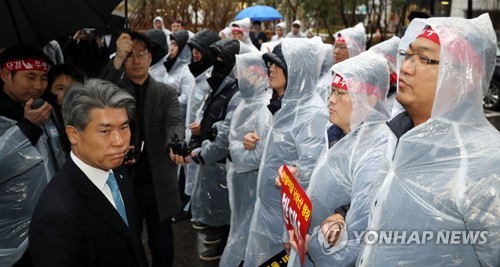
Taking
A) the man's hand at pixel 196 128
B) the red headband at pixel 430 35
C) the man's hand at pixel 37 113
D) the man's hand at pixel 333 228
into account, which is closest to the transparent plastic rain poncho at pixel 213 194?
the man's hand at pixel 196 128

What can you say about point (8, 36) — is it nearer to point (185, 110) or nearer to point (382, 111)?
point (382, 111)

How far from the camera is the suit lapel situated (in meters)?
1.88

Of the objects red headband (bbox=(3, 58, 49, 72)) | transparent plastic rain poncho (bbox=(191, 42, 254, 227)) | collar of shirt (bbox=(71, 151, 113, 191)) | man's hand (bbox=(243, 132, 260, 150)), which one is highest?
red headband (bbox=(3, 58, 49, 72))

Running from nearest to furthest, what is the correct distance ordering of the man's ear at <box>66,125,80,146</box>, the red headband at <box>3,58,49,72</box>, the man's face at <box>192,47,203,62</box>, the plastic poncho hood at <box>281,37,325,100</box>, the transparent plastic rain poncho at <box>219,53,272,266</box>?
the man's ear at <box>66,125,80,146</box>, the red headband at <box>3,58,49,72</box>, the plastic poncho hood at <box>281,37,325,100</box>, the transparent plastic rain poncho at <box>219,53,272,266</box>, the man's face at <box>192,47,203,62</box>

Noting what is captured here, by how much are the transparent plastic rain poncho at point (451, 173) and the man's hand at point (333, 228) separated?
→ 0.33m

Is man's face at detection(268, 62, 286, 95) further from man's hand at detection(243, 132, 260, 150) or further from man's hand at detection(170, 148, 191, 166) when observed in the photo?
man's hand at detection(170, 148, 191, 166)

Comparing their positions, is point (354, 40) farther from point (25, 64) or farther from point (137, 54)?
point (25, 64)

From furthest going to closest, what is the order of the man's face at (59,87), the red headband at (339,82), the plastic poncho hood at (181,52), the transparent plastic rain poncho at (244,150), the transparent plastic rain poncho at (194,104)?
the plastic poncho hood at (181,52)
the transparent plastic rain poncho at (194,104)
the transparent plastic rain poncho at (244,150)
the man's face at (59,87)
the red headband at (339,82)

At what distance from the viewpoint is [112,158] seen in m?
1.99

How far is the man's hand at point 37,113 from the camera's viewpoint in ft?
8.98

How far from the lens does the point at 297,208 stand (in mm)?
2318

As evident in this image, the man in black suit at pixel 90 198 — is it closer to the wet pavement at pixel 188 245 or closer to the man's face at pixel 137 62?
the man's face at pixel 137 62

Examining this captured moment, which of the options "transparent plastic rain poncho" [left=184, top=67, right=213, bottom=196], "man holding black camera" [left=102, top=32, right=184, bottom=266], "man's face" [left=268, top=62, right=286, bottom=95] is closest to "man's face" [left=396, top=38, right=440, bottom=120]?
"man's face" [left=268, top=62, right=286, bottom=95]

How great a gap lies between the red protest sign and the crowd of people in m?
0.07
